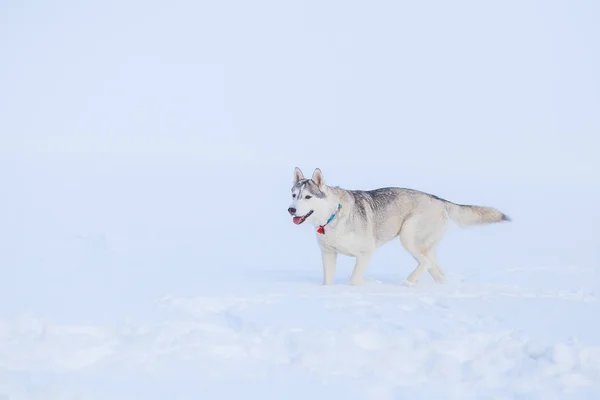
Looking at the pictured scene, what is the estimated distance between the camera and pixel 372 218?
31.4 ft

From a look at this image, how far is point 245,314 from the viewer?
283 inches

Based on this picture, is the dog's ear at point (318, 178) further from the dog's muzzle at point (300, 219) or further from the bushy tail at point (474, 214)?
the bushy tail at point (474, 214)

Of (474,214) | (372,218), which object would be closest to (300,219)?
(372,218)

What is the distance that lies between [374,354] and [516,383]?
1.31 meters

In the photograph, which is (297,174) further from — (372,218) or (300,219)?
(372,218)

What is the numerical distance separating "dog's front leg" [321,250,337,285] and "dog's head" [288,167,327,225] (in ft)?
1.99

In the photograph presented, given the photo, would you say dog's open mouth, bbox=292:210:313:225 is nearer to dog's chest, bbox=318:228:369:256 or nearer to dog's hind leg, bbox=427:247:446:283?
dog's chest, bbox=318:228:369:256

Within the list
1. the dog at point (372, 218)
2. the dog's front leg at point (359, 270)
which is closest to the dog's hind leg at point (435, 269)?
the dog at point (372, 218)

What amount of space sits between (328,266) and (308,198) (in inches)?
42.8

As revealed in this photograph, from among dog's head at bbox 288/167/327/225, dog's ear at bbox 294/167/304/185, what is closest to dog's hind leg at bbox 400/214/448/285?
dog's head at bbox 288/167/327/225

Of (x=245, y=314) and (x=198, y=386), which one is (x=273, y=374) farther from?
(x=245, y=314)

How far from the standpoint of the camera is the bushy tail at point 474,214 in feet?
33.7

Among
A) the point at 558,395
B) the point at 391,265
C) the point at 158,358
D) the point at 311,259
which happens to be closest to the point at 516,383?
the point at 558,395

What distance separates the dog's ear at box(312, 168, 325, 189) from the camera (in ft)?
29.6
